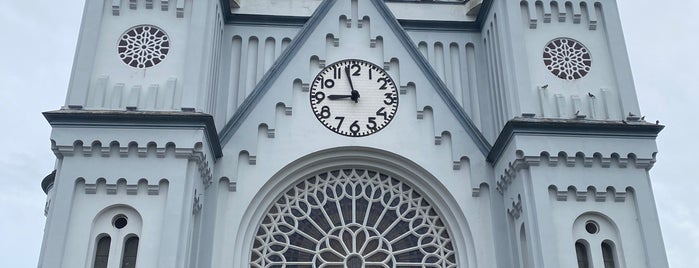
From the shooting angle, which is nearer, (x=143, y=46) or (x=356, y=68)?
(x=143, y=46)

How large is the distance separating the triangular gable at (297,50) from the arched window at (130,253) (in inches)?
149

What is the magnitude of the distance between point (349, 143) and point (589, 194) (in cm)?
597

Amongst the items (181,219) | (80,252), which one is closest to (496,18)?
(181,219)

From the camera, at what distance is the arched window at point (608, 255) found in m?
18.2

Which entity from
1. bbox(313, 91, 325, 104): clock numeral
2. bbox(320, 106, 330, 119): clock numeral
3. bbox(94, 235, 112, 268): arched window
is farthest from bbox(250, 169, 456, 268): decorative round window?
bbox(94, 235, 112, 268): arched window

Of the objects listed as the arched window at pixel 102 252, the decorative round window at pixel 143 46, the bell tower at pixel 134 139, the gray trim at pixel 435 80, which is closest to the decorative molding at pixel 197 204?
the bell tower at pixel 134 139

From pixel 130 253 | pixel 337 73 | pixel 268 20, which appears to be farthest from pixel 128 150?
pixel 268 20

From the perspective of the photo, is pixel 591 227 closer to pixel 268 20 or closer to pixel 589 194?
pixel 589 194

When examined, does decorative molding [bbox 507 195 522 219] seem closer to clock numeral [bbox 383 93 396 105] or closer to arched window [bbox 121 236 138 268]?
clock numeral [bbox 383 93 396 105]

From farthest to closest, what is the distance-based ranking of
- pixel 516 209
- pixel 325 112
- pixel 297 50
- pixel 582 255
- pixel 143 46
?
pixel 297 50 < pixel 325 112 < pixel 143 46 < pixel 516 209 < pixel 582 255

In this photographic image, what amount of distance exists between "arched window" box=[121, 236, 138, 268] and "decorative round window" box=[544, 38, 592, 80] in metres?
10.8

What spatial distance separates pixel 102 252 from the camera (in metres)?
17.7

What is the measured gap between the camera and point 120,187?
59.4 ft

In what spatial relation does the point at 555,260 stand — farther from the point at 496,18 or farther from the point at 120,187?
the point at 120,187
